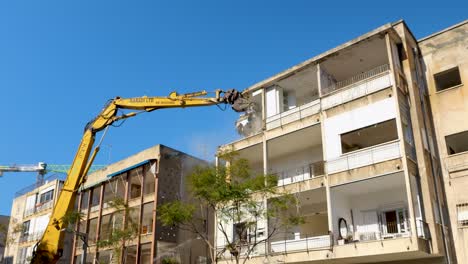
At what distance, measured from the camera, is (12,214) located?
56.6m

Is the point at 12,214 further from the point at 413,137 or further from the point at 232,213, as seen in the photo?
the point at 413,137

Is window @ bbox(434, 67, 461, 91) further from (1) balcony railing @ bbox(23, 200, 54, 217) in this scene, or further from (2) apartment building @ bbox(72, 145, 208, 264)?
(1) balcony railing @ bbox(23, 200, 54, 217)

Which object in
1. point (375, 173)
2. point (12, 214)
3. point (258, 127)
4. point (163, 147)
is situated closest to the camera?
point (375, 173)

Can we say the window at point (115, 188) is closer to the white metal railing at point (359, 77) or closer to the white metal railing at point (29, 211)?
the white metal railing at point (29, 211)

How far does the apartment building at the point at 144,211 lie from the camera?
3591 centimetres

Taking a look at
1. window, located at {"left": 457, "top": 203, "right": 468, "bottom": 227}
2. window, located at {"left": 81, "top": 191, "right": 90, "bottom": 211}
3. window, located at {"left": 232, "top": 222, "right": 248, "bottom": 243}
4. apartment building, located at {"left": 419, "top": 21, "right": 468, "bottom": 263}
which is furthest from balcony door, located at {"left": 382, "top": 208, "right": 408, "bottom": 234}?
window, located at {"left": 81, "top": 191, "right": 90, "bottom": 211}

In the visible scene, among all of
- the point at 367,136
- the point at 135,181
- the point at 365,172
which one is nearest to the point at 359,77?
the point at 367,136

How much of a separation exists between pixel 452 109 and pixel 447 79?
243cm

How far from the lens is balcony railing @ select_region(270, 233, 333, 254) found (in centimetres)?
2481

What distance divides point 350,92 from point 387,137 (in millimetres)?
3247

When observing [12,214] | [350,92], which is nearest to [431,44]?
[350,92]

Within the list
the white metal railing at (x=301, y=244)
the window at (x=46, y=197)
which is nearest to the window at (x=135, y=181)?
the window at (x=46, y=197)

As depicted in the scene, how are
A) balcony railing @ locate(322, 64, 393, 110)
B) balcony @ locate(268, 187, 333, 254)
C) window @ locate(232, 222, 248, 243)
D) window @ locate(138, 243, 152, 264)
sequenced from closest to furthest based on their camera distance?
1. window @ locate(232, 222, 248, 243)
2. balcony railing @ locate(322, 64, 393, 110)
3. balcony @ locate(268, 187, 333, 254)
4. window @ locate(138, 243, 152, 264)

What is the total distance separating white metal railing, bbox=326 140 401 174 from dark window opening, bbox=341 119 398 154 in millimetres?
992
